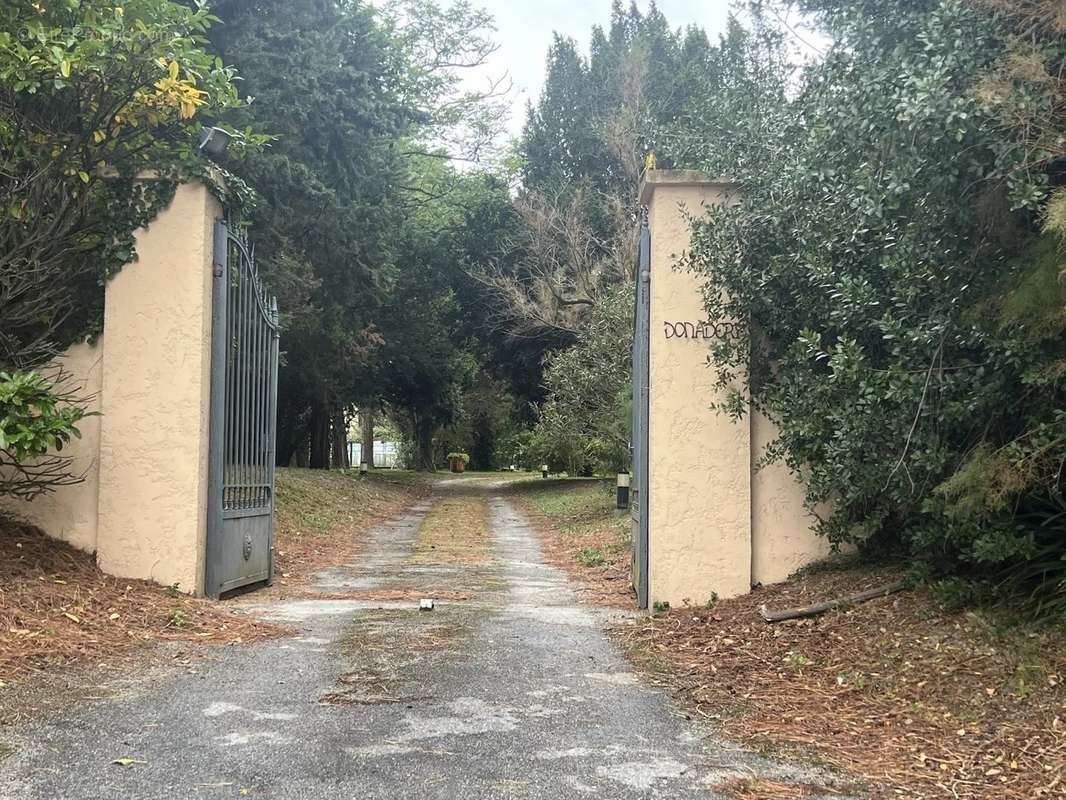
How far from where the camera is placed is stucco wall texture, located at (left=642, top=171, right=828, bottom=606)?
772 cm

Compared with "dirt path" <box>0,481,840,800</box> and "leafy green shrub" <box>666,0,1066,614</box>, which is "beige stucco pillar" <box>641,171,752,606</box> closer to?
"leafy green shrub" <box>666,0,1066,614</box>

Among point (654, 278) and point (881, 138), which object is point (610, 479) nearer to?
point (654, 278)

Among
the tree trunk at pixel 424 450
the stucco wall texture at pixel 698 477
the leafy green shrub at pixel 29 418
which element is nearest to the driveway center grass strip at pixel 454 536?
the stucco wall texture at pixel 698 477

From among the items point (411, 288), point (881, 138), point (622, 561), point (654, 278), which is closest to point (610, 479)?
point (411, 288)

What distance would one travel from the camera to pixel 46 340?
307 inches

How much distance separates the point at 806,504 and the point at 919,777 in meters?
3.60

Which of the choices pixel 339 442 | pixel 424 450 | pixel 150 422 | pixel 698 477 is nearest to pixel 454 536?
pixel 150 422

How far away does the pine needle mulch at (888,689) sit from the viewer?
404cm

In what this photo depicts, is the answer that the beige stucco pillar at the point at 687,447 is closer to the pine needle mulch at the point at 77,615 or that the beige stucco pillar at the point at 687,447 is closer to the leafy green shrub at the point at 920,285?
the leafy green shrub at the point at 920,285

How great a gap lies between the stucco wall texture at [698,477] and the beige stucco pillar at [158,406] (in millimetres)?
3639

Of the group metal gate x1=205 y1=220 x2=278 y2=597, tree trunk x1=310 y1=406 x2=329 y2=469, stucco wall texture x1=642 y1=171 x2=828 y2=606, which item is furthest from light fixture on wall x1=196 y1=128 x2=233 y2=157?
tree trunk x1=310 y1=406 x2=329 y2=469

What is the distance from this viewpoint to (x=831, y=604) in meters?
6.61

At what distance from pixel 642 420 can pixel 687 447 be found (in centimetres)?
60

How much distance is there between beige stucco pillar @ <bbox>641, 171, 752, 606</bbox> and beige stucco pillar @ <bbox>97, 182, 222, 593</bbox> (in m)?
3.64
